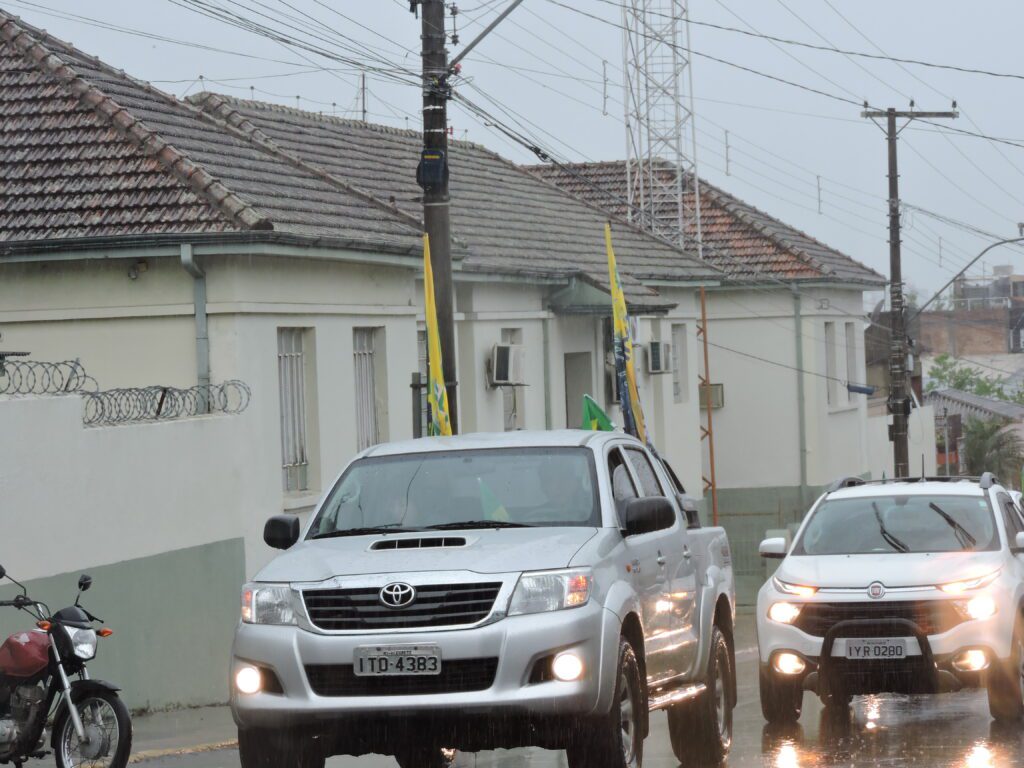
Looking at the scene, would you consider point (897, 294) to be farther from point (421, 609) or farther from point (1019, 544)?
point (421, 609)

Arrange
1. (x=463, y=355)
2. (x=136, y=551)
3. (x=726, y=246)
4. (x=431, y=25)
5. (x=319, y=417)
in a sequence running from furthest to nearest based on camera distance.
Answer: (x=726, y=246) → (x=463, y=355) → (x=319, y=417) → (x=431, y=25) → (x=136, y=551)

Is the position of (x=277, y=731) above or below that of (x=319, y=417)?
below

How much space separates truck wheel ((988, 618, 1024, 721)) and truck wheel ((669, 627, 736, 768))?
199cm

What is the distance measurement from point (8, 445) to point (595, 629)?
5533mm

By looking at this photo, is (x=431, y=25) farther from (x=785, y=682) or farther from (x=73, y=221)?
(x=785, y=682)

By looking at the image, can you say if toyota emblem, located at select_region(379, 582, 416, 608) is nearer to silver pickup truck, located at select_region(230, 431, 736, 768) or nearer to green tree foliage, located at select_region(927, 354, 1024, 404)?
silver pickup truck, located at select_region(230, 431, 736, 768)

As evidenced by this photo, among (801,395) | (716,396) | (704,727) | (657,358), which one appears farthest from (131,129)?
(801,395)

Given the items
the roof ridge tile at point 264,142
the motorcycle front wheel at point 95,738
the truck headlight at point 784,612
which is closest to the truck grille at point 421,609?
the motorcycle front wheel at point 95,738

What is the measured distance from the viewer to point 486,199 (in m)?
28.3

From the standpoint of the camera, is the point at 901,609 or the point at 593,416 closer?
the point at 901,609

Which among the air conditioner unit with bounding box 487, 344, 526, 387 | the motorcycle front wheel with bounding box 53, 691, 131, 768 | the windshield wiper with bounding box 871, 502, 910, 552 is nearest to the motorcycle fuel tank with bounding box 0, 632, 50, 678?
the motorcycle front wheel with bounding box 53, 691, 131, 768

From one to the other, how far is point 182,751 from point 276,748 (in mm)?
3535

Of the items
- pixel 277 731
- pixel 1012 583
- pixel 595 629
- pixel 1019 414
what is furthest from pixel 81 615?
pixel 1019 414

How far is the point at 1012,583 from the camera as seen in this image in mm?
12000
